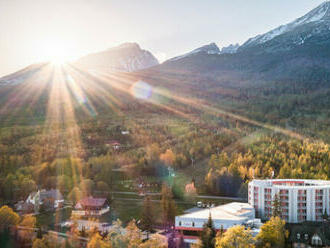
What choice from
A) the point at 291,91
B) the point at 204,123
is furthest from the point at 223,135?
the point at 291,91

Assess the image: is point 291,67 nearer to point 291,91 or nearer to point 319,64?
point 319,64

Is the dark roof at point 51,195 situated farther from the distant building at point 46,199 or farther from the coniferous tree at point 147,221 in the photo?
the coniferous tree at point 147,221

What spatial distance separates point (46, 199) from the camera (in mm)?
54344

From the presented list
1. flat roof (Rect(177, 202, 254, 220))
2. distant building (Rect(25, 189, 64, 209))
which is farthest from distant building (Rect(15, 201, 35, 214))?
flat roof (Rect(177, 202, 254, 220))

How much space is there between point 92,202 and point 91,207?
97 centimetres

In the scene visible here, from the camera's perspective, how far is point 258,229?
38031mm

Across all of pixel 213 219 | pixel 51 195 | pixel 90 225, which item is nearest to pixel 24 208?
pixel 51 195

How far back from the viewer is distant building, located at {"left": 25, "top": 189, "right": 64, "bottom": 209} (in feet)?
177

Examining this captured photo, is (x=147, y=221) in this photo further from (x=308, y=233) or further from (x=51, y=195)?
(x=51, y=195)

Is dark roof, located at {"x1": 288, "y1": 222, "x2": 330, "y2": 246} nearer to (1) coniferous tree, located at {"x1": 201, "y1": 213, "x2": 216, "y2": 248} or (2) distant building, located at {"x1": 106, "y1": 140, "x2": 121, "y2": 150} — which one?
(1) coniferous tree, located at {"x1": 201, "y1": 213, "x2": 216, "y2": 248}

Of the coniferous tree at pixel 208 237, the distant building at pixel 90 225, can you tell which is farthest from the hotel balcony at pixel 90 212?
the coniferous tree at pixel 208 237

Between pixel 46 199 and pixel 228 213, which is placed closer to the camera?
pixel 228 213

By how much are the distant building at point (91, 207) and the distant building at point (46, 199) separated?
4.23 metres

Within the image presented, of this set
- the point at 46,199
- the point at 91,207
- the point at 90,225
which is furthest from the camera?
the point at 46,199
